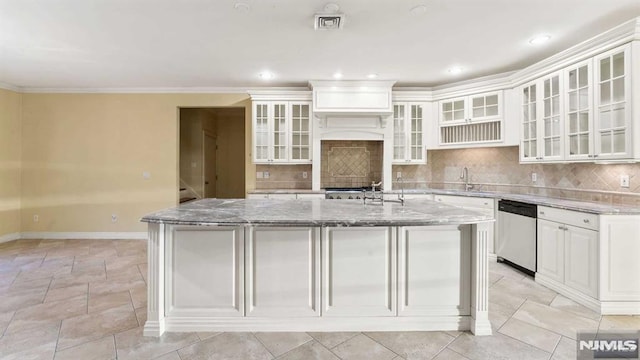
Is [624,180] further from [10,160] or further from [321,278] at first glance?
[10,160]

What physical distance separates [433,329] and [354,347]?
656 mm

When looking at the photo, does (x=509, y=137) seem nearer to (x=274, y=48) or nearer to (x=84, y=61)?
(x=274, y=48)

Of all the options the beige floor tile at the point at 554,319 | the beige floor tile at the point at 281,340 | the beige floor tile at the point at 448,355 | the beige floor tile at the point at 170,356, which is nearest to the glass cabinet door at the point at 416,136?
the beige floor tile at the point at 554,319

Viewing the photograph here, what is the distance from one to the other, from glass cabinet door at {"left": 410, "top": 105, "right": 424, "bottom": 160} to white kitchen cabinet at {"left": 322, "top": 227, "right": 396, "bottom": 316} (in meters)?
2.98

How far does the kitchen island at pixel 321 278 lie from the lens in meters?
2.27

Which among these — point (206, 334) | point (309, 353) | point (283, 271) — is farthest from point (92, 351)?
point (309, 353)

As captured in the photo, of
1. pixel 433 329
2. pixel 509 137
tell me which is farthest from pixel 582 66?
pixel 433 329

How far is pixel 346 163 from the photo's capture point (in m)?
5.21

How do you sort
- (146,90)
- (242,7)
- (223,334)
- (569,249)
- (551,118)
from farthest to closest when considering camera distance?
(146,90)
(551,118)
(569,249)
(242,7)
(223,334)

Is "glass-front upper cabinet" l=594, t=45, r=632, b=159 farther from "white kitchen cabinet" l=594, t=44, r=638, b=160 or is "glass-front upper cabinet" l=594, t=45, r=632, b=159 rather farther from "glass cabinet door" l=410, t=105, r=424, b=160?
"glass cabinet door" l=410, t=105, r=424, b=160

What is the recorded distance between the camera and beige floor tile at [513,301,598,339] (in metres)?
2.35

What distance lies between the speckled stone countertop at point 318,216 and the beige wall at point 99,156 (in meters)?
3.01

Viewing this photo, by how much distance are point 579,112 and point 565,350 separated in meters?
2.35

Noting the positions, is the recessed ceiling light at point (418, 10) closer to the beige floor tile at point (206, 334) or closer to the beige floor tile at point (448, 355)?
the beige floor tile at point (448, 355)
